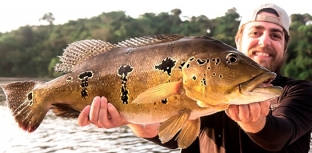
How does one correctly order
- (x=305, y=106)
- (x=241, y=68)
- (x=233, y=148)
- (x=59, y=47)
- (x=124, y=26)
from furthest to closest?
(x=124, y=26) < (x=59, y=47) < (x=233, y=148) < (x=305, y=106) < (x=241, y=68)

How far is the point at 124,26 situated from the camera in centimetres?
7662

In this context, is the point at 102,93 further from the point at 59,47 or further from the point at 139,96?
the point at 59,47

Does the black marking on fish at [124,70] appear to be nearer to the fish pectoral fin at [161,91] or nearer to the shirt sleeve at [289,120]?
the fish pectoral fin at [161,91]

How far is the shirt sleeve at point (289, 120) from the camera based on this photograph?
12.0 feet

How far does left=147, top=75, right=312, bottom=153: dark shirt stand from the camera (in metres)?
4.06

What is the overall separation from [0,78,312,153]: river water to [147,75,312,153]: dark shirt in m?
13.0

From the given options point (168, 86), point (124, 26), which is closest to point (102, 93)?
point (168, 86)

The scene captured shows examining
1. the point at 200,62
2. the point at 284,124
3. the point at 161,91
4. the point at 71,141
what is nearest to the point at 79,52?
the point at 161,91

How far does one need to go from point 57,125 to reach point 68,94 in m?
22.7

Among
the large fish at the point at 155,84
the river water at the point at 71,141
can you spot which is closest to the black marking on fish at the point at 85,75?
the large fish at the point at 155,84

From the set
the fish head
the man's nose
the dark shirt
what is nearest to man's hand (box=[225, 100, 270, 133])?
the fish head

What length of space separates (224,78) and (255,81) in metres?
0.22

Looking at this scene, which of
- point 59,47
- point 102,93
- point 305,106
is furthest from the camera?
point 59,47

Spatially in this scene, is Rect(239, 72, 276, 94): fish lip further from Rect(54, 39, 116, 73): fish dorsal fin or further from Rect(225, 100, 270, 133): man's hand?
Rect(54, 39, 116, 73): fish dorsal fin
